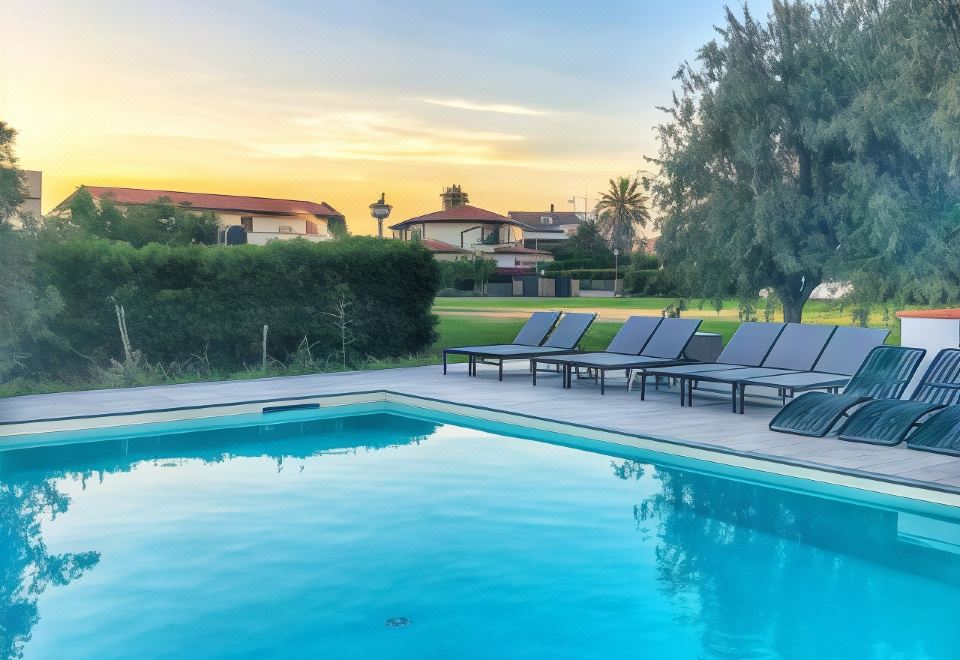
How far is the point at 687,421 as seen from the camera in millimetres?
9555

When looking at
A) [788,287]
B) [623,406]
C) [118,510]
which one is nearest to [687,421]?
[623,406]

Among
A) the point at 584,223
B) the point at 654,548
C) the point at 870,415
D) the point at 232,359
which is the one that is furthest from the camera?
the point at 584,223

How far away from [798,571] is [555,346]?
8.27 metres

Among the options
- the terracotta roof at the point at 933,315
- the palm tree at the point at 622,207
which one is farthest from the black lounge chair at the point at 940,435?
the palm tree at the point at 622,207

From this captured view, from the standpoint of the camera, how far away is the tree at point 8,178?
11930mm

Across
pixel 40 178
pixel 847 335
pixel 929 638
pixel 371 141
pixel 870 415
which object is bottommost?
pixel 929 638

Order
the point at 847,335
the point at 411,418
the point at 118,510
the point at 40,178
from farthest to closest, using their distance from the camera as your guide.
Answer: the point at 40,178 < the point at 411,418 < the point at 847,335 < the point at 118,510

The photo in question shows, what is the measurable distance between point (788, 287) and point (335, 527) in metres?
14.1

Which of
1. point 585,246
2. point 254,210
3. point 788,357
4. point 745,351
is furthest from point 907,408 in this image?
point 585,246

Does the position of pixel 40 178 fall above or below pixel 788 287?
above

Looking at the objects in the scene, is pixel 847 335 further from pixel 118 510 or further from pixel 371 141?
pixel 371 141

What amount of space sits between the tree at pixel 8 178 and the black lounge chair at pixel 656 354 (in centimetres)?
753

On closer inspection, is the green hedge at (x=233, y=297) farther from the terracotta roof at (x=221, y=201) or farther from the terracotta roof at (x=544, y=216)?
the terracotta roof at (x=544, y=216)

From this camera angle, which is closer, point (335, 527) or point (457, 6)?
point (335, 527)
